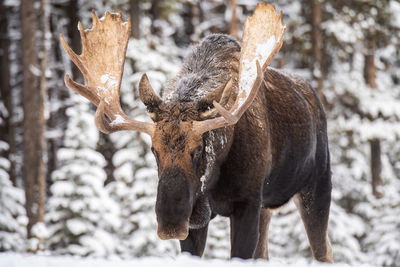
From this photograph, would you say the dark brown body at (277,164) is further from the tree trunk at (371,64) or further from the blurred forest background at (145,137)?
the tree trunk at (371,64)

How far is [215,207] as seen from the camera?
5.27m

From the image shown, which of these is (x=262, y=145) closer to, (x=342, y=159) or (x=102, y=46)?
(x=102, y=46)

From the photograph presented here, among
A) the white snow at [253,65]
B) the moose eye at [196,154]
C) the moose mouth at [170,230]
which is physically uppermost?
the white snow at [253,65]

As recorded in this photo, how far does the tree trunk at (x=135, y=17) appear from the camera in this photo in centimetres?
1904

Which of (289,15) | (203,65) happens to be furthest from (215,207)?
(289,15)


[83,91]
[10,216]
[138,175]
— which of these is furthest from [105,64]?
[10,216]

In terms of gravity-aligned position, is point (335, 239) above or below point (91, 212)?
below

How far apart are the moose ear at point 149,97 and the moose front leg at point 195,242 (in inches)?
46.2

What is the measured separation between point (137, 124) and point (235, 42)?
5.26 feet

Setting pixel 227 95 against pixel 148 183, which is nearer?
pixel 227 95

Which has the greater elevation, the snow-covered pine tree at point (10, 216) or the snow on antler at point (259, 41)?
the snow on antler at point (259, 41)

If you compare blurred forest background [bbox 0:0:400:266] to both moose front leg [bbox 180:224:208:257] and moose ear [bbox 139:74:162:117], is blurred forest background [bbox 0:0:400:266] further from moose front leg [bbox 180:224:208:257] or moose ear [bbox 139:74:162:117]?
moose ear [bbox 139:74:162:117]

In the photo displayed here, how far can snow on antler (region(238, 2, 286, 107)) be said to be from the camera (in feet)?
16.9

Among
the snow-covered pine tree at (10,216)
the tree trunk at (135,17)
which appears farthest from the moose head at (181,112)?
the tree trunk at (135,17)
